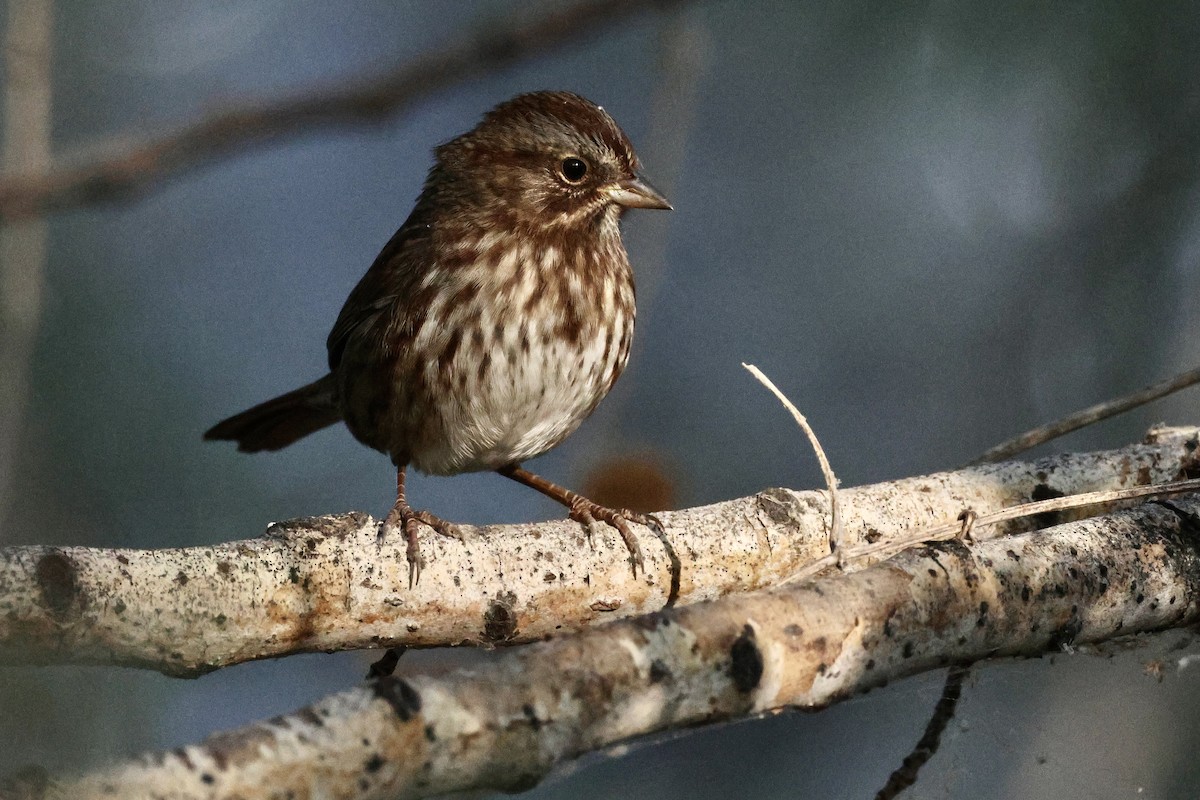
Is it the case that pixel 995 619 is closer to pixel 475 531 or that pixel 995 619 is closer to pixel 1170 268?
pixel 475 531

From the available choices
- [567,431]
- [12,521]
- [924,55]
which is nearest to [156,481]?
[12,521]

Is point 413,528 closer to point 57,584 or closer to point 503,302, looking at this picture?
point 57,584

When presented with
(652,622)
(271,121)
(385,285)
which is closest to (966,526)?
(652,622)

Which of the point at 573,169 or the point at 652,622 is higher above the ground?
the point at 573,169

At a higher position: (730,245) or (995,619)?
(730,245)

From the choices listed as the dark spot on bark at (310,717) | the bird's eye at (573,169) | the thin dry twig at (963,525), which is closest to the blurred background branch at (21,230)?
the dark spot on bark at (310,717)

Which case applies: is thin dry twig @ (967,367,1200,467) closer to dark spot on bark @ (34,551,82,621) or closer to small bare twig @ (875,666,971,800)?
small bare twig @ (875,666,971,800)
